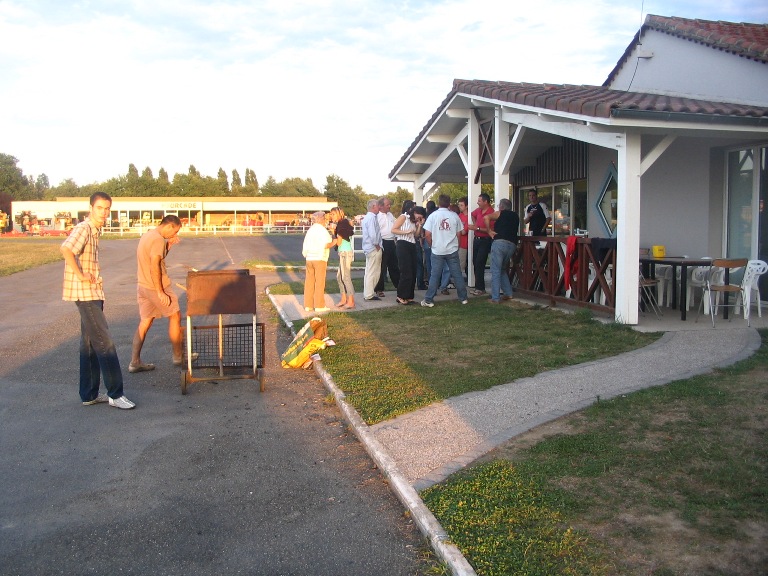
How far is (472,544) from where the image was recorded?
3762mm

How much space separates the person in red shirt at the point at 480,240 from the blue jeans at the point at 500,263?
0.87 metres

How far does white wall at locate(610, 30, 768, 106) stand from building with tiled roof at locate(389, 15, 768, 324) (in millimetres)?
21

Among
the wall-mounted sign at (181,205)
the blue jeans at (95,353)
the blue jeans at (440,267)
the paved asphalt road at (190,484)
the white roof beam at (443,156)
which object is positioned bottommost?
the paved asphalt road at (190,484)

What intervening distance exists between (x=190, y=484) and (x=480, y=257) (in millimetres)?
9492

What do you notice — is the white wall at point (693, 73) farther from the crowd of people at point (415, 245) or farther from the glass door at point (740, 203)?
the crowd of people at point (415, 245)

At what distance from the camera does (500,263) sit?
40.7ft

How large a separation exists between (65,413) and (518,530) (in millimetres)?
4680

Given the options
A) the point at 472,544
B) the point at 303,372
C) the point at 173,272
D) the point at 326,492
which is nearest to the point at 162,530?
the point at 326,492

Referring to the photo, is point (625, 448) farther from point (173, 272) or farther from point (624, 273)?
point (173, 272)

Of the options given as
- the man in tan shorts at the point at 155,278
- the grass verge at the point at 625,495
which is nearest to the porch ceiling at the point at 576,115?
the grass verge at the point at 625,495

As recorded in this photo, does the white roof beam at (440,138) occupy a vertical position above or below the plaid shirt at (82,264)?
above

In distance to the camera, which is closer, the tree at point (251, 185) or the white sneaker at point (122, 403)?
the white sneaker at point (122, 403)

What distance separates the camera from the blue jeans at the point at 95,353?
6.55m

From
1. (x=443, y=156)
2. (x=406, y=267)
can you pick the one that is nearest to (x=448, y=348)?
(x=406, y=267)
